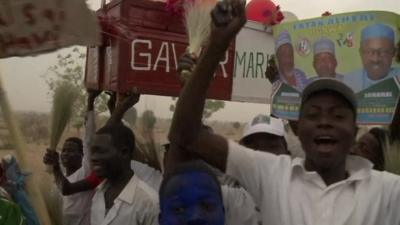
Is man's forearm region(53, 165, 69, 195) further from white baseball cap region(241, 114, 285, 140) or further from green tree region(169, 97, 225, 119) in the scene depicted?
white baseball cap region(241, 114, 285, 140)

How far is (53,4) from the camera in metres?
2.30

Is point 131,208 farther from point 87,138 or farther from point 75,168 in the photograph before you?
point 75,168

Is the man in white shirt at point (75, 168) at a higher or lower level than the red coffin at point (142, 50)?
lower

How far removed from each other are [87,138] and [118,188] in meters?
1.34

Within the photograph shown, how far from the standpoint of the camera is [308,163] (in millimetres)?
2174

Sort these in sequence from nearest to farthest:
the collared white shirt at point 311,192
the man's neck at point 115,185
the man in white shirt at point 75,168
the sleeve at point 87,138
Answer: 1. the collared white shirt at point 311,192
2. the man's neck at point 115,185
3. the man in white shirt at point 75,168
4. the sleeve at point 87,138

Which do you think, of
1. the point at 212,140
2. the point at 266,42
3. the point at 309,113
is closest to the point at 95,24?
the point at 212,140

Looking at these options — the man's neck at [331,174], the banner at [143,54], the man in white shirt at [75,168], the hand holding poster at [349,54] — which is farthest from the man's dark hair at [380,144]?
the man's neck at [331,174]

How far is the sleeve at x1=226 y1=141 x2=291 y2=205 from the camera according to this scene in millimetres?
2150

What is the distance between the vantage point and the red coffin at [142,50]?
12.6 ft

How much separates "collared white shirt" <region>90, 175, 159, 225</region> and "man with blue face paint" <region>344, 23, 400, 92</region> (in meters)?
1.71

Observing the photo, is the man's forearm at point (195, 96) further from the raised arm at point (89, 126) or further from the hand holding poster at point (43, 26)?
the raised arm at point (89, 126)

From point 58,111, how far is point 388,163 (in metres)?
2.90

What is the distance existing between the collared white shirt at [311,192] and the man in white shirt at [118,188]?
36.2 inches
